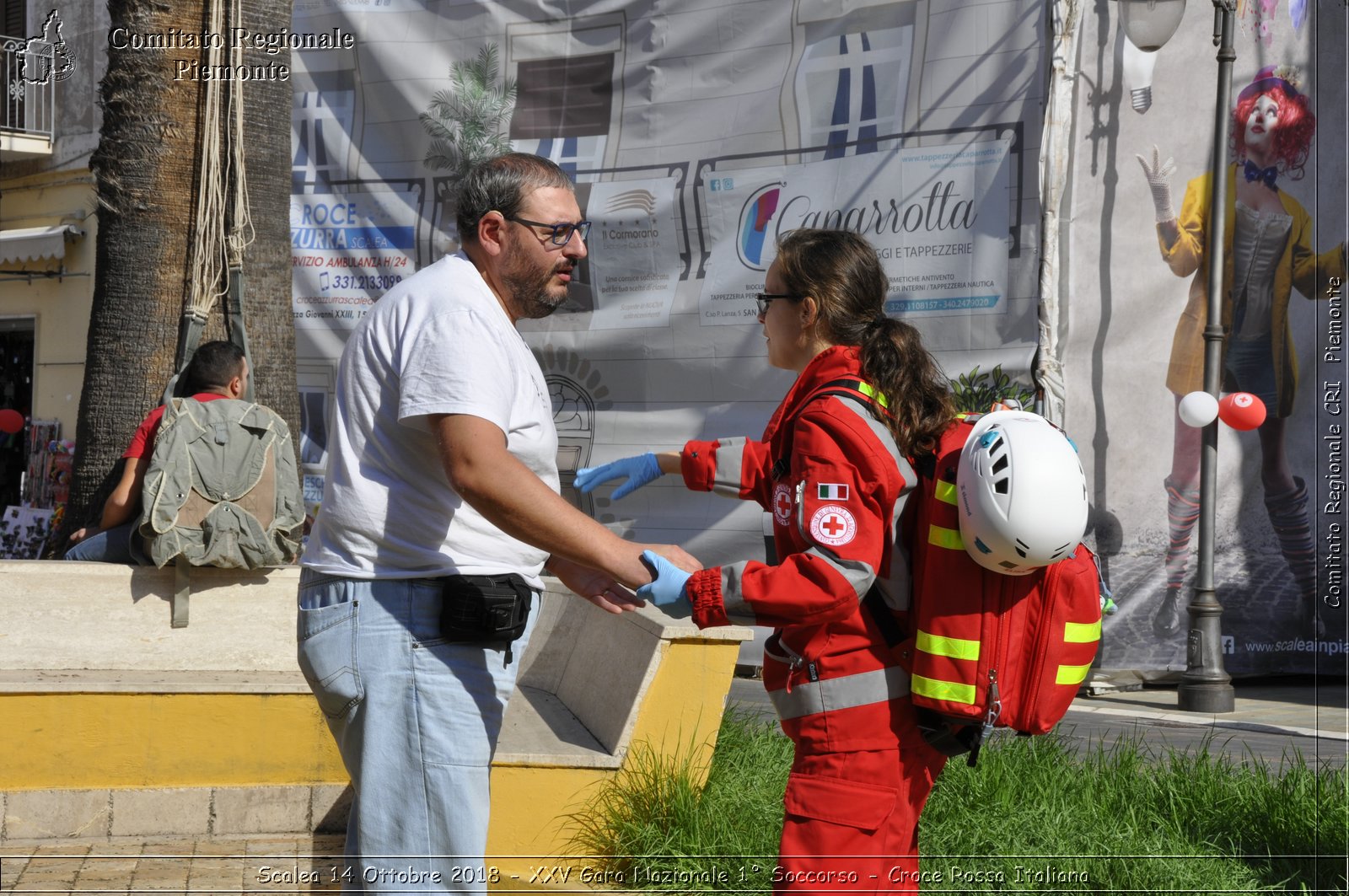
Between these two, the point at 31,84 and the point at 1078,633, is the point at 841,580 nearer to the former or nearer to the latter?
the point at 1078,633

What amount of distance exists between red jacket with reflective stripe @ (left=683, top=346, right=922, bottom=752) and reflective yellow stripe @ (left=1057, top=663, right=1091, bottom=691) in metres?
0.28

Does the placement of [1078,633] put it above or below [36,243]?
below

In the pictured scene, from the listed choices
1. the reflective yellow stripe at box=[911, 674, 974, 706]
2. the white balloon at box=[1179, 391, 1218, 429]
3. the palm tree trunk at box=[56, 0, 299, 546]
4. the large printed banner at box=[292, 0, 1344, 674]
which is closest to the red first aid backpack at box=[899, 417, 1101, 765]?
the reflective yellow stripe at box=[911, 674, 974, 706]

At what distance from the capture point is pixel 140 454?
5.31 meters

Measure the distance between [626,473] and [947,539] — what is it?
117cm

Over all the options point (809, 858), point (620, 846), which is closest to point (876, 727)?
point (809, 858)

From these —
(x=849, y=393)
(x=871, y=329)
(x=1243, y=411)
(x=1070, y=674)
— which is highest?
(x=1243, y=411)

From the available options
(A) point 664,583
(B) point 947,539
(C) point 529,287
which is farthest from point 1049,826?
(C) point 529,287

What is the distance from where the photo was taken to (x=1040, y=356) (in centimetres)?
798

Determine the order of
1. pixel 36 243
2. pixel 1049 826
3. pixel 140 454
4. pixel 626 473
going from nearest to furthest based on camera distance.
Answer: pixel 626 473 < pixel 1049 826 < pixel 140 454 < pixel 36 243

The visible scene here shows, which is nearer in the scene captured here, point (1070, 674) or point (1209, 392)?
point (1070, 674)

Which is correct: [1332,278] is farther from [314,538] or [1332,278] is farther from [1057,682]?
[314,538]

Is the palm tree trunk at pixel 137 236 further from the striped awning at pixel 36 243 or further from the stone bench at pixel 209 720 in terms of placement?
the striped awning at pixel 36 243

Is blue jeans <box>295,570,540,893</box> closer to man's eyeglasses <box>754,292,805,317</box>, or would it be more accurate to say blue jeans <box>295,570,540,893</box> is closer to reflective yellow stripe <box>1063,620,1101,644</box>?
man's eyeglasses <box>754,292,805,317</box>
